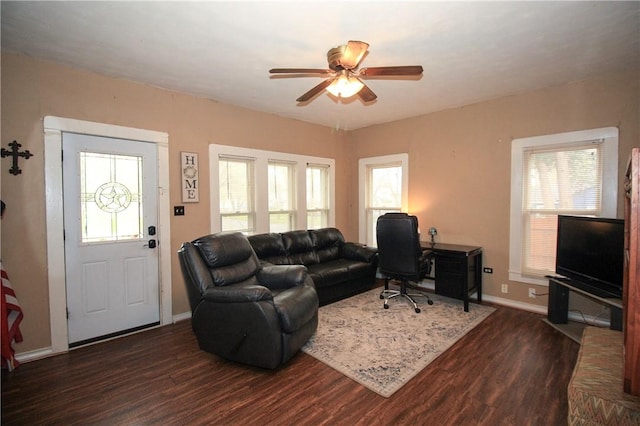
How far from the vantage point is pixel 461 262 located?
3795 millimetres

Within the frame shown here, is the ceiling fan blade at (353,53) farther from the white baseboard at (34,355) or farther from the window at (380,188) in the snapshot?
the white baseboard at (34,355)

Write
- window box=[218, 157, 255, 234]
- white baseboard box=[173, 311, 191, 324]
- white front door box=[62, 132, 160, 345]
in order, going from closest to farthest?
1. white front door box=[62, 132, 160, 345]
2. white baseboard box=[173, 311, 191, 324]
3. window box=[218, 157, 255, 234]

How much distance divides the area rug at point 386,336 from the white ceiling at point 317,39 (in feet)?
8.86

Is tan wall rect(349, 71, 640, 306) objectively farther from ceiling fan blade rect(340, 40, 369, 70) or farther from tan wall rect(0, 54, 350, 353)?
tan wall rect(0, 54, 350, 353)

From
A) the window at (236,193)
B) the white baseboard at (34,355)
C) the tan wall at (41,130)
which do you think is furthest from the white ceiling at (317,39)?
the white baseboard at (34,355)

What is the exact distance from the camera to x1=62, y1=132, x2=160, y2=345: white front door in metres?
2.95

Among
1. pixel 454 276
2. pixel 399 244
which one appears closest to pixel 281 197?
pixel 399 244

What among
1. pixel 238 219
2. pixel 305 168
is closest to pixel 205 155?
pixel 238 219

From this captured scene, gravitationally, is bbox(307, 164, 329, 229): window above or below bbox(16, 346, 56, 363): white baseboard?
above

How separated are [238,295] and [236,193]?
211 centimetres

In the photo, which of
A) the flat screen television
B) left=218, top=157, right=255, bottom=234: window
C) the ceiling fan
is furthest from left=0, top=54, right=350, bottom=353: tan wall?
the flat screen television

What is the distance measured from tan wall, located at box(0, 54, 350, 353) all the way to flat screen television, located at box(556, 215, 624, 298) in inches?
162

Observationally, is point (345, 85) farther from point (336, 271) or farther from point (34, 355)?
point (34, 355)

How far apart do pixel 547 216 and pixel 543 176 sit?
494mm
